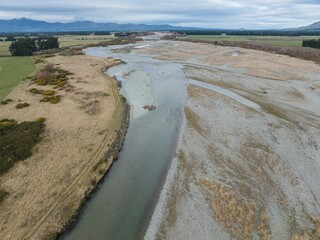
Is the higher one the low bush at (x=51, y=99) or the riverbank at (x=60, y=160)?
the riverbank at (x=60, y=160)

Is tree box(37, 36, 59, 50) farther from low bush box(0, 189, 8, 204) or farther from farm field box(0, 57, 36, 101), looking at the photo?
low bush box(0, 189, 8, 204)

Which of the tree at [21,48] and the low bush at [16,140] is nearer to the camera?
the low bush at [16,140]

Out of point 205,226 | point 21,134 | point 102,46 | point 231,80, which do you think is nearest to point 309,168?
point 205,226

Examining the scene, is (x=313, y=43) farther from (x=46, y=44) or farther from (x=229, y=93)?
(x=46, y=44)

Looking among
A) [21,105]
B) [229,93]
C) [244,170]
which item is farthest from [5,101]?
[229,93]

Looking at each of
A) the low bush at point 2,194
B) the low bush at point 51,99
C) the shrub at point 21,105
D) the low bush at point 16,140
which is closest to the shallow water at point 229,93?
the low bush at point 51,99

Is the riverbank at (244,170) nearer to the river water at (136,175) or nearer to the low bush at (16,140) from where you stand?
the river water at (136,175)

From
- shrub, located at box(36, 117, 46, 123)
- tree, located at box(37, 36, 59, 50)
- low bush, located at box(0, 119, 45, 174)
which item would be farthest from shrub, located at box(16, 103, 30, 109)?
tree, located at box(37, 36, 59, 50)
